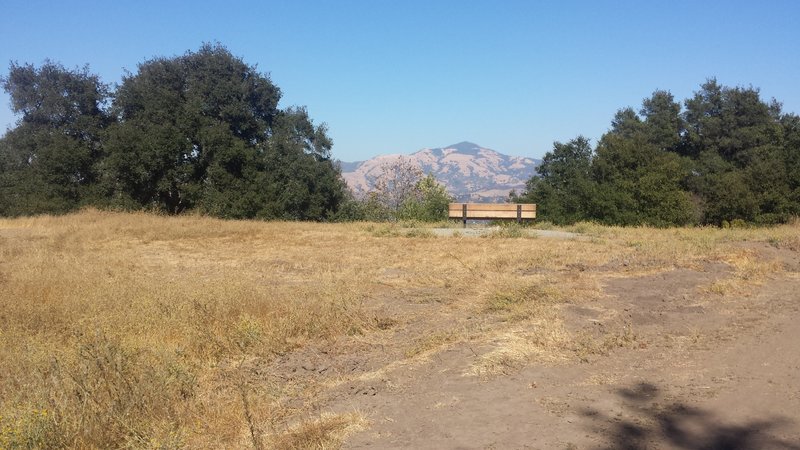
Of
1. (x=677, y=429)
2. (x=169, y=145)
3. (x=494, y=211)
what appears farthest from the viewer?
(x=169, y=145)

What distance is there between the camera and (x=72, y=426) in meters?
3.72

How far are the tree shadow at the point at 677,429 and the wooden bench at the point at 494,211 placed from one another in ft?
53.4

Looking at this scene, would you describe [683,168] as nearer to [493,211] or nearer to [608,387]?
[493,211]

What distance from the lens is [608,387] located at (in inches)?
172

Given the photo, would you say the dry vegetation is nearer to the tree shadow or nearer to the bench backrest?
the tree shadow

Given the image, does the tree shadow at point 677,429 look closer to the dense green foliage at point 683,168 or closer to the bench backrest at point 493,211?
the bench backrest at point 493,211

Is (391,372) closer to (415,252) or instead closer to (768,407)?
(768,407)

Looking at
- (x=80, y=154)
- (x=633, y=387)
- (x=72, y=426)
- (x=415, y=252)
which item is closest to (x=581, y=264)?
(x=415, y=252)

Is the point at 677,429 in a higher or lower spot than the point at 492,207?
lower

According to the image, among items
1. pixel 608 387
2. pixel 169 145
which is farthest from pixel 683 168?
pixel 608 387

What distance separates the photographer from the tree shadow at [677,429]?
3.41 meters

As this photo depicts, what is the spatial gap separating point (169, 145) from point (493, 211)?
1653 centimetres

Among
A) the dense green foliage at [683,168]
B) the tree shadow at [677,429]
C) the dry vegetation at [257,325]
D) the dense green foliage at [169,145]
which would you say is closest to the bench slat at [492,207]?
the dense green foliage at [683,168]

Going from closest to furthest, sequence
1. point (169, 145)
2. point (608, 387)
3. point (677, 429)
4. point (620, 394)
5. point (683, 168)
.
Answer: point (677, 429) < point (620, 394) < point (608, 387) < point (169, 145) < point (683, 168)
